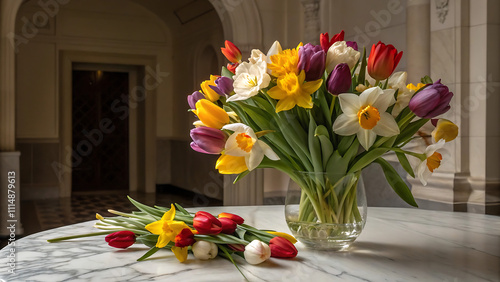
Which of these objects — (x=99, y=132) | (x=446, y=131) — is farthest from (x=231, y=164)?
(x=99, y=132)

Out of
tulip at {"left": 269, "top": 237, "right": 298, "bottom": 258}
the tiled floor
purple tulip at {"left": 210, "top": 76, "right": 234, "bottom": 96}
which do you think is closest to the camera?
tulip at {"left": 269, "top": 237, "right": 298, "bottom": 258}

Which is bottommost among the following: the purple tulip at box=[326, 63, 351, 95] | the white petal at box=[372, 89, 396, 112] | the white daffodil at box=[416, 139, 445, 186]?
the white daffodil at box=[416, 139, 445, 186]

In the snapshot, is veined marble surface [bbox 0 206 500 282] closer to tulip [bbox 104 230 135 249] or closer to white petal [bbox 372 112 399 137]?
tulip [bbox 104 230 135 249]

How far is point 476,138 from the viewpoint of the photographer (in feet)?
14.0

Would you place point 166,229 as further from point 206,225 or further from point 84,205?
point 84,205

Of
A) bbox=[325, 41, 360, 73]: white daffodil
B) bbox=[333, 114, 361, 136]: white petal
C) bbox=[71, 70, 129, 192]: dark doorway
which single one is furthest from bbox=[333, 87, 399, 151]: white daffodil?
bbox=[71, 70, 129, 192]: dark doorway

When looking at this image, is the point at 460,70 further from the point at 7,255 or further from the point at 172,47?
the point at 172,47

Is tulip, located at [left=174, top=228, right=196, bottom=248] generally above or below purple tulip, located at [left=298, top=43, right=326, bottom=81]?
below

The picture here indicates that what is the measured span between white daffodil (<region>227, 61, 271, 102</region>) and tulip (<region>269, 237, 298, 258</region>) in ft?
1.12

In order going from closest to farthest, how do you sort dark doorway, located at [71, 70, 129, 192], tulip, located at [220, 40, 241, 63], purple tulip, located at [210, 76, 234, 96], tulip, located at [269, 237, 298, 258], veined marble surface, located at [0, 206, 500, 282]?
1. veined marble surface, located at [0, 206, 500, 282]
2. tulip, located at [269, 237, 298, 258]
3. purple tulip, located at [210, 76, 234, 96]
4. tulip, located at [220, 40, 241, 63]
5. dark doorway, located at [71, 70, 129, 192]

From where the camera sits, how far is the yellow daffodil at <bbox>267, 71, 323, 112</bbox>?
1.20 m

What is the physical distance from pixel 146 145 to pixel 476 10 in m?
7.39

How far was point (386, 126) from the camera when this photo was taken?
121 cm

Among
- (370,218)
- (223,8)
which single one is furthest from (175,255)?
(223,8)
